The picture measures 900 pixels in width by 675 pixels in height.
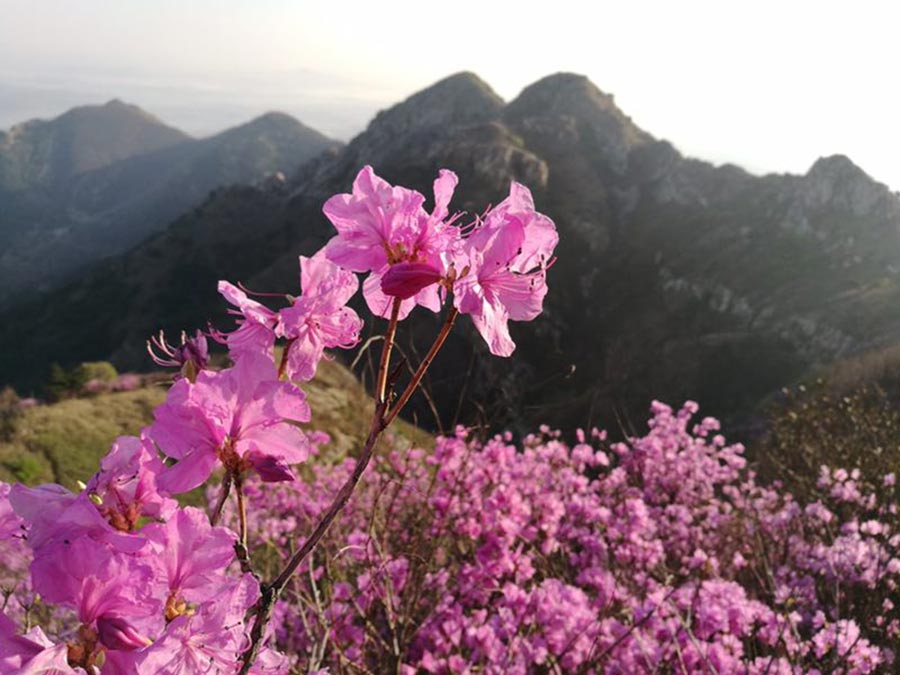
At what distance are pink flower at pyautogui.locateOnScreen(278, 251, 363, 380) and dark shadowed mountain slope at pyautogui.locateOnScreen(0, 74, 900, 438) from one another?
1.86ft

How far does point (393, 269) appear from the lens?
1.10 m

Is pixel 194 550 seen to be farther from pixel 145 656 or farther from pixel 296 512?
pixel 296 512

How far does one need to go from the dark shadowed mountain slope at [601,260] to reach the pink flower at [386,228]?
1.77 ft

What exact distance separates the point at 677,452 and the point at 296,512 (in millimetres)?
4877

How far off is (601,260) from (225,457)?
68.4m

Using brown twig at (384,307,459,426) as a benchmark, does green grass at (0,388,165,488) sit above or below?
below

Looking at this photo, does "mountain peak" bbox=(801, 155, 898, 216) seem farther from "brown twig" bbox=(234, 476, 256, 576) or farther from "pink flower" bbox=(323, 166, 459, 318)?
"brown twig" bbox=(234, 476, 256, 576)

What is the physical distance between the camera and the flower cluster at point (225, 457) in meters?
0.88

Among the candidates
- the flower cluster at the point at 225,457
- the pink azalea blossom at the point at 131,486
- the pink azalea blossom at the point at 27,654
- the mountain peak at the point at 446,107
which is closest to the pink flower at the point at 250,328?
the flower cluster at the point at 225,457

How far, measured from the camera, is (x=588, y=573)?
490 centimetres

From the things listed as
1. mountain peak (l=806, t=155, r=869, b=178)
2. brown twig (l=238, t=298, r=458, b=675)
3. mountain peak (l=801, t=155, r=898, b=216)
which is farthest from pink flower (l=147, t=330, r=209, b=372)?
mountain peak (l=806, t=155, r=869, b=178)

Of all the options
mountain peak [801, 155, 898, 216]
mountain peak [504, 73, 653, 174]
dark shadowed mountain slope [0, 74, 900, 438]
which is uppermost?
mountain peak [504, 73, 653, 174]

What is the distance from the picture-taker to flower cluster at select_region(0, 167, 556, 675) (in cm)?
88

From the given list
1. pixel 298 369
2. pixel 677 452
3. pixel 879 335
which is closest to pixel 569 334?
pixel 879 335
